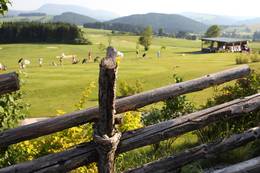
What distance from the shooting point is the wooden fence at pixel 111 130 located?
147 inches

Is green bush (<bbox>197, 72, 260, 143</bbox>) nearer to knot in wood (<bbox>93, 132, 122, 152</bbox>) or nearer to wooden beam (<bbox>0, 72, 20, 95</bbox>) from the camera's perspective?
knot in wood (<bbox>93, 132, 122, 152</bbox>)

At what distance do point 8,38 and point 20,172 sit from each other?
3936 inches

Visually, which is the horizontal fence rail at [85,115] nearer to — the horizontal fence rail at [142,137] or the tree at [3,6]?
the horizontal fence rail at [142,137]

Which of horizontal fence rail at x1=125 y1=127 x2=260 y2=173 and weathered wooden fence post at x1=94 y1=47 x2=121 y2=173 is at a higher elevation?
weathered wooden fence post at x1=94 y1=47 x2=121 y2=173

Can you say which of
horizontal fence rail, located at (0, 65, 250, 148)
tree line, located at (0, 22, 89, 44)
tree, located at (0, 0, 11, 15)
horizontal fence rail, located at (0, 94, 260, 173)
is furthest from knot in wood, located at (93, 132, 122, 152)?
tree line, located at (0, 22, 89, 44)

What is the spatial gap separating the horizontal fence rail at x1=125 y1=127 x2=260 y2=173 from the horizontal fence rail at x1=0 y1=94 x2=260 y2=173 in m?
0.24

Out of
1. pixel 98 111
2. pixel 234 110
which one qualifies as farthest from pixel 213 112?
pixel 98 111

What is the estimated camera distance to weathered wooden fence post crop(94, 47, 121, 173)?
352 centimetres

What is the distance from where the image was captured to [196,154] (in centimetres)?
462

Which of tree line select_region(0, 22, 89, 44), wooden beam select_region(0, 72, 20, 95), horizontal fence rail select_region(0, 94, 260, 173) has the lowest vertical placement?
tree line select_region(0, 22, 89, 44)

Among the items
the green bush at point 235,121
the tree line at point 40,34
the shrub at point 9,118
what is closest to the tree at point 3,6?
the shrub at point 9,118

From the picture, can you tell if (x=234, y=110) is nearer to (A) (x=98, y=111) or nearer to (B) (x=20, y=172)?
(A) (x=98, y=111)

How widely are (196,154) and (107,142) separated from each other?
3.82 feet

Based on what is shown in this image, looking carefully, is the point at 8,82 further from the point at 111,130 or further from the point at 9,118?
the point at 9,118
